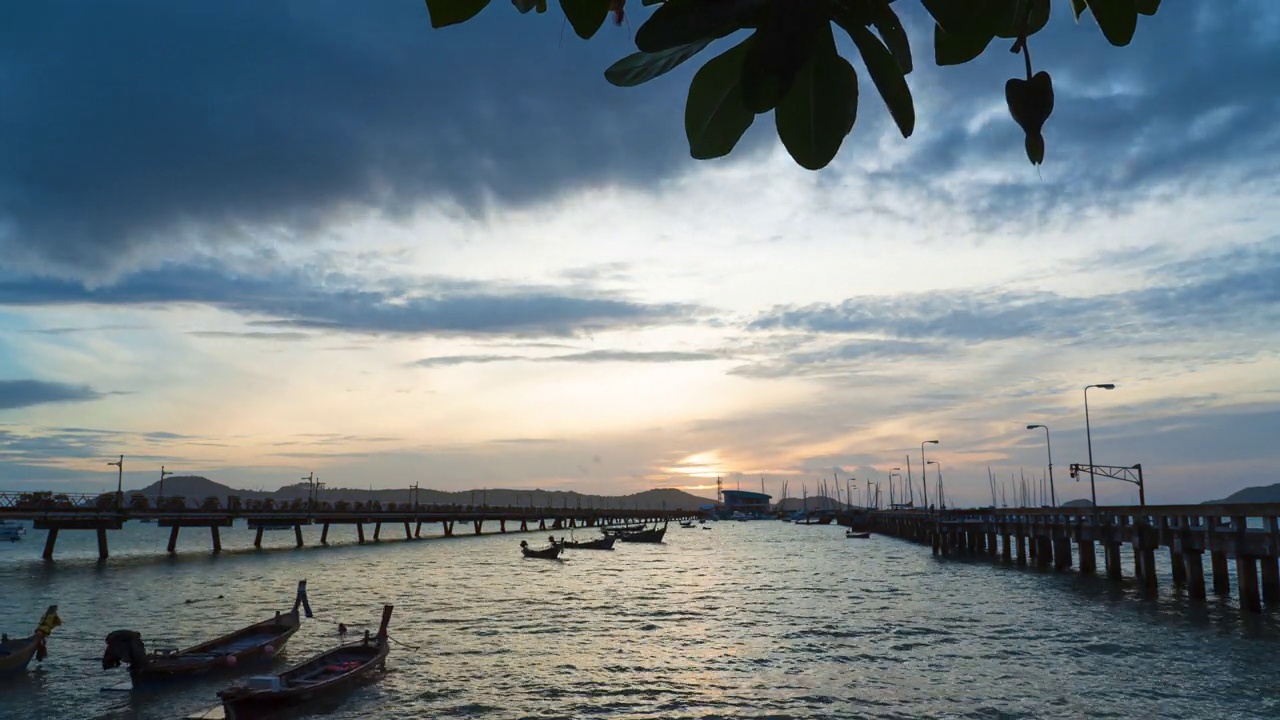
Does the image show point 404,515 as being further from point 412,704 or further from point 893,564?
point 412,704

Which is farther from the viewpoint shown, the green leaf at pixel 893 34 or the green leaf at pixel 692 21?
the green leaf at pixel 893 34

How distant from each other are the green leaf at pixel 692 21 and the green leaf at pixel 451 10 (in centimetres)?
20

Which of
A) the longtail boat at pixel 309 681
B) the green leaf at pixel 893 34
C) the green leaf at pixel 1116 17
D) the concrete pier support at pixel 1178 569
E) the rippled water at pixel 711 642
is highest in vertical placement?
the green leaf at pixel 1116 17

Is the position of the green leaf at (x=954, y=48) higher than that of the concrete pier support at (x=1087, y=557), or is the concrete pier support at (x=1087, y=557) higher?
the green leaf at (x=954, y=48)

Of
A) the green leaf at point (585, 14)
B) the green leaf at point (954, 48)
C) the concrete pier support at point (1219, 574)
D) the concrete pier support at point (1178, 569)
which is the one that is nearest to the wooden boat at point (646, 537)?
the concrete pier support at point (1178, 569)

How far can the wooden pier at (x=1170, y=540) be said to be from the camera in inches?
1198

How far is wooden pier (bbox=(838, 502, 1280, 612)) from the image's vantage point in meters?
30.4

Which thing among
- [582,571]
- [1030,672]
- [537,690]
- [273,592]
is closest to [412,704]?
[537,690]

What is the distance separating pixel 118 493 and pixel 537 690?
5871cm

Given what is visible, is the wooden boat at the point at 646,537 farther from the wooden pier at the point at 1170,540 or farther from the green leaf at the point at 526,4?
the green leaf at the point at 526,4

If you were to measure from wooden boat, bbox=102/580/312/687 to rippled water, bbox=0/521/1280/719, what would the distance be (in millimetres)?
754

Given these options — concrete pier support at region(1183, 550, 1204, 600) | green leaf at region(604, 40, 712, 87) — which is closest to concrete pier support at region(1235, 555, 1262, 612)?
concrete pier support at region(1183, 550, 1204, 600)

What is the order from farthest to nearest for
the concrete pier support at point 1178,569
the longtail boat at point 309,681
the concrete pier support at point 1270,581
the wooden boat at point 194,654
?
the concrete pier support at point 1178,569, the concrete pier support at point 1270,581, the wooden boat at point 194,654, the longtail boat at point 309,681

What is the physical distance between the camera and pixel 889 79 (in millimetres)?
1150
